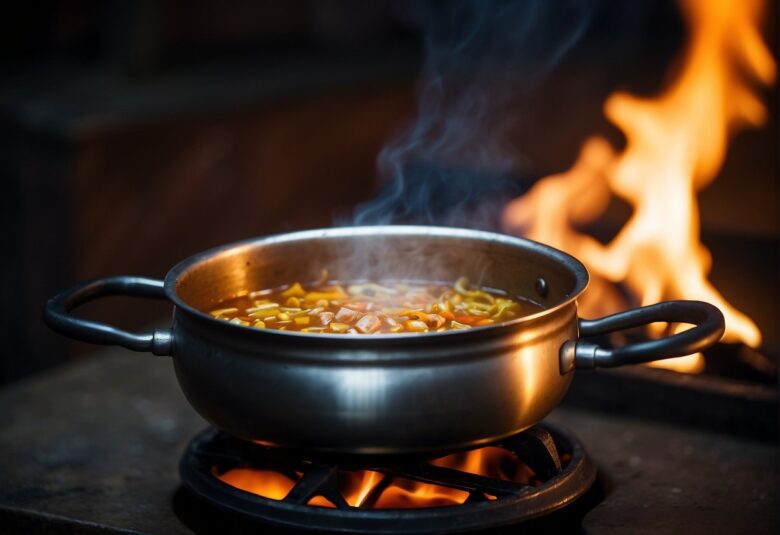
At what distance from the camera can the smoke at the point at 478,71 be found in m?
6.71

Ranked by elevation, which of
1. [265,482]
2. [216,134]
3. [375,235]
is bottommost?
[265,482]

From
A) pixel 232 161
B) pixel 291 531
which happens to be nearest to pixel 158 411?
pixel 291 531

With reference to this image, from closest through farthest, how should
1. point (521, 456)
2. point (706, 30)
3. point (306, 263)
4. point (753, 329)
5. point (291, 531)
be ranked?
point (291, 531)
point (521, 456)
point (306, 263)
point (753, 329)
point (706, 30)

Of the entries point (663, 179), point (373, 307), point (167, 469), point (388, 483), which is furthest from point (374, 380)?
point (663, 179)

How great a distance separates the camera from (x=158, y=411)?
118 inches

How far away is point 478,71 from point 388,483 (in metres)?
6.34

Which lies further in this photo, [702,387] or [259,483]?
[702,387]

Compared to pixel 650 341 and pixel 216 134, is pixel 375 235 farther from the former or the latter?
pixel 216 134

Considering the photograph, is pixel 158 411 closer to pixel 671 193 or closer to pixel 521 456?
pixel 521 456

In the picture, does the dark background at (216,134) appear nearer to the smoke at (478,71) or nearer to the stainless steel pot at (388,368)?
the smoke at (478,71)

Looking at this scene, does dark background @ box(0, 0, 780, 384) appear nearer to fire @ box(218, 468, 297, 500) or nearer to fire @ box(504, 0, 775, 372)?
fire @ box(504, 0, 775, 372)

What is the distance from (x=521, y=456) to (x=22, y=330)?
3.84m

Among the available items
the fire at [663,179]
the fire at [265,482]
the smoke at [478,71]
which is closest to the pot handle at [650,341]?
the fire at [265,482]

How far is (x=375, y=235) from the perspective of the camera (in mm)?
Result: 2365
